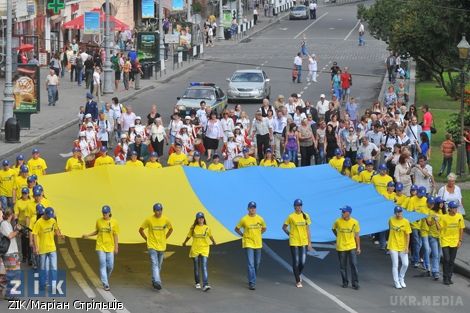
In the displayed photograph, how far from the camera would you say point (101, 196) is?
24.0m

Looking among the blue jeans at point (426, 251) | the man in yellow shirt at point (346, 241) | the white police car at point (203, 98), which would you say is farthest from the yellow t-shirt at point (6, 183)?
the white police car at point (203, 98)

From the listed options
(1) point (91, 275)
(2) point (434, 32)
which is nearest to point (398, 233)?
(1) point (91, 275)

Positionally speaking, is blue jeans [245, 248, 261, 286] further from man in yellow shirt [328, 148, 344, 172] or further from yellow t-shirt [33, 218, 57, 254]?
man in yellow shirt [328, 148, 344, 172]

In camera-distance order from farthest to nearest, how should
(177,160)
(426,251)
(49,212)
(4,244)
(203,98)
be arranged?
(203,98), (177,160), (426,251), (49,212), (4,244)

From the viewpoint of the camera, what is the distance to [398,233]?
2253cm

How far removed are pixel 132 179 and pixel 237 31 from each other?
6084cm

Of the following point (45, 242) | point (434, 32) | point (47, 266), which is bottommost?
point (47, 266)

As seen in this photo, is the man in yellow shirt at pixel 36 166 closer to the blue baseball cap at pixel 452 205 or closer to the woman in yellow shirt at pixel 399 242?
the woman in yellow shirt at pixel 399 242

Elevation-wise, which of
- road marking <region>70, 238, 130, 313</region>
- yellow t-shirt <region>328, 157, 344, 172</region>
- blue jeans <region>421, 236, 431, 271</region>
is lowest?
road marking <region>70, 238, 130, 313</region>

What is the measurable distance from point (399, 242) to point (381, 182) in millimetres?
3149

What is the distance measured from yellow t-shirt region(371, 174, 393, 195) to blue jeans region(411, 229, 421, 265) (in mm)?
1754

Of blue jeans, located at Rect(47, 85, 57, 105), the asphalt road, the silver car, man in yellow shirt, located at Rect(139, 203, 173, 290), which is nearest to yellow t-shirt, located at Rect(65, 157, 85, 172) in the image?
the asphalt road

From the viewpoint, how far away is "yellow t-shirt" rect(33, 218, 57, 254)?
2128cm

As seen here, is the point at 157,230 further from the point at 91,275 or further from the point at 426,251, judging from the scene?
the point at 426,251
